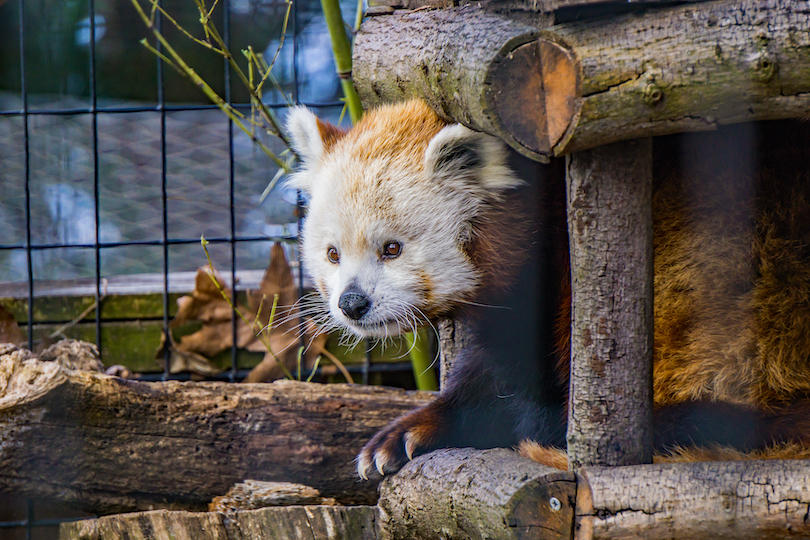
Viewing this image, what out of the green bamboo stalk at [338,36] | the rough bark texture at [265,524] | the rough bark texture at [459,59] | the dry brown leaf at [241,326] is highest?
the green bamboo stalk at [338,36]

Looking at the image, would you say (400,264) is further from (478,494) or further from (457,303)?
(478,494)

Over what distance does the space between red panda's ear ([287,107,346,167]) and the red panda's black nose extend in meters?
0.44

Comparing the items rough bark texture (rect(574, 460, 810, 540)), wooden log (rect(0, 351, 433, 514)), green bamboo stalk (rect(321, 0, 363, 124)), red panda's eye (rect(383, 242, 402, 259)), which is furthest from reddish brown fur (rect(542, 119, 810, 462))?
green bamboo stalk (rect(321, 0, 363, 124))

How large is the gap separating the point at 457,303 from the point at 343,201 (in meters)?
A: 0.38

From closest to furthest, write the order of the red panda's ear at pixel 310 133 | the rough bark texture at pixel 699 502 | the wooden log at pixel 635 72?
1. the wooden log at pixel 635 72
2. the rough bark texture at pixel 699 502
3. the red panda's ear at pixel 310 133

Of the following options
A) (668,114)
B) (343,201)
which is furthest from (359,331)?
(668,114)

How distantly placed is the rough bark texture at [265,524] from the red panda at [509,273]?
127 millimetres

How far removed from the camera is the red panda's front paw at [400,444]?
180 cm

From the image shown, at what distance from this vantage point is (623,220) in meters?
1.20

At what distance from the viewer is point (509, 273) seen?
1.67 metres

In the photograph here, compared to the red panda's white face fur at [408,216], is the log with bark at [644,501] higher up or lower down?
lower down

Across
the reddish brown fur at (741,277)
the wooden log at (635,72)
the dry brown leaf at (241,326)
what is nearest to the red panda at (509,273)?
the reddish brown fur at (741,277)

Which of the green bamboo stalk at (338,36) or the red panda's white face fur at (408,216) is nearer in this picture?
the red panda's white face fur at (408,216)

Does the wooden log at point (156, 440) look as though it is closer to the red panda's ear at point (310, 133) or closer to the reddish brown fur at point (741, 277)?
the red panda's ear at point (310, 133)
